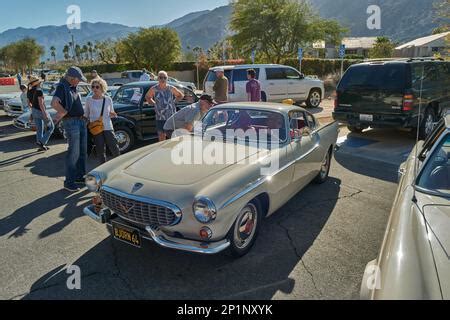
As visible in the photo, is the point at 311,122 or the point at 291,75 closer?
the point at 311,122

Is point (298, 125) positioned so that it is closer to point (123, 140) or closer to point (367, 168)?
point (367, 168)

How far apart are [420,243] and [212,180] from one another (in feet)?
5.64

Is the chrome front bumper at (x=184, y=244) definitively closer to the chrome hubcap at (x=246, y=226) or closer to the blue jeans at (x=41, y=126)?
the chrome hubcap at (x=246, y=226)

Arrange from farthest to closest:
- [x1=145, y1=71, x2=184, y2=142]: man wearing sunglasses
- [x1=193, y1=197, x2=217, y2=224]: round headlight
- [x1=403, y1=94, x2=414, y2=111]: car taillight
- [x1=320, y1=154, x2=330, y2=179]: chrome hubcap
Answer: [x1=403, y1=94, x2=414, y2=111]: car taillight < [x1=145, y1=71, x2=184, y2=142]: man wearing sunglasses < [x1=320, y1=154, x2=330, y2=179]: chrome hubcap < [x1=193, y1=197, x2=217, y2=224]: round headlight

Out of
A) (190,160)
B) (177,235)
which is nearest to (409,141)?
(190,160)

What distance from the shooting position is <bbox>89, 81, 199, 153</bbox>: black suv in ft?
24.6

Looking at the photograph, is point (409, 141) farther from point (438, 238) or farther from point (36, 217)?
point (36, 217)

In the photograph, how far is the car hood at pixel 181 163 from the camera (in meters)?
3.24

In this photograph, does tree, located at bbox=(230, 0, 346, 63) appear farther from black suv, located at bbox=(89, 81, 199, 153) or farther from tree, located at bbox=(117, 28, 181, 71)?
black suv, located at bbox=(89, 81, 199, 153)

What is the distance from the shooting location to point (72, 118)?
5.21 metres

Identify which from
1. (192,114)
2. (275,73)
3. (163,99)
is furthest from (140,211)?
(275,73)

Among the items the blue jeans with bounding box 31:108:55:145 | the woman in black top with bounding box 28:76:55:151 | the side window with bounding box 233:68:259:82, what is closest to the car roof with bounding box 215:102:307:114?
the woman in black top with bounding box 28:76:55:151

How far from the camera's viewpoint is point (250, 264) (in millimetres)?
3266

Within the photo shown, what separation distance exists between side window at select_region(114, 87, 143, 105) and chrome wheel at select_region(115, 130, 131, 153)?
789mm
